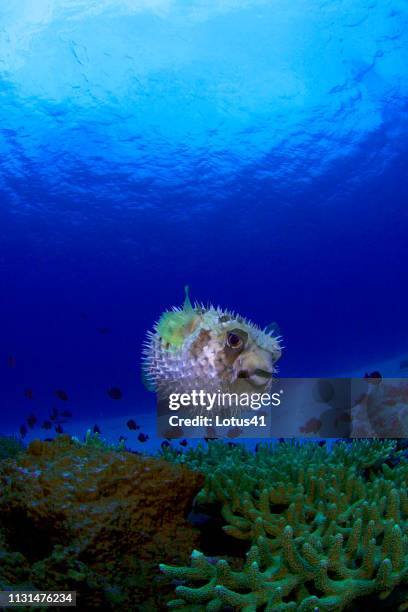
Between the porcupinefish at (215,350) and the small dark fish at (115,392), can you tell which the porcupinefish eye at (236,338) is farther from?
the small dark fish at (115,392)

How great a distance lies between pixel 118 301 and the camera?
68.4 metres

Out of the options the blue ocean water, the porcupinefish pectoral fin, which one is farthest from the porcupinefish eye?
the blue ocean water

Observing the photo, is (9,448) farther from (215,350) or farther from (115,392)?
(215,350)

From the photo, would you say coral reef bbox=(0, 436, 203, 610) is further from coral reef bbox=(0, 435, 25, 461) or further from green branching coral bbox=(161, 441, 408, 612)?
coral reef bbox=(0, 435, 25, 461)

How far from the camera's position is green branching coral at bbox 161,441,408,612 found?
109 inches

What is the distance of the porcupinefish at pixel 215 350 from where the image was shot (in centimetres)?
221

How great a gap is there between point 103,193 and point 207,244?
48.2 ft

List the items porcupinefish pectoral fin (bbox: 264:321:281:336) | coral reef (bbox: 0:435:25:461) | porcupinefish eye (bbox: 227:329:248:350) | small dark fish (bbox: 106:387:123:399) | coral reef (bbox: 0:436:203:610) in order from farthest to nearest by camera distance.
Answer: small dark fish (bbox: 106:387:123:399) < coral reef (bbox: 0:435:25:461) < coral reef (bbox: 0:436:203:610) < porcupinefish pectoral fin (bbox: 264:321:281:336) < porcupinefish eye (bbox: 227:329:248:350)

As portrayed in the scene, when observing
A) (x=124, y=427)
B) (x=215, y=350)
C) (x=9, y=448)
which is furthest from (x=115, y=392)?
(x=124, y=427)

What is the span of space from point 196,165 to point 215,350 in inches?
1457

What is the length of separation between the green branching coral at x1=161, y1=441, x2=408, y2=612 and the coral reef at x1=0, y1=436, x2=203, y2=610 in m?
0.28

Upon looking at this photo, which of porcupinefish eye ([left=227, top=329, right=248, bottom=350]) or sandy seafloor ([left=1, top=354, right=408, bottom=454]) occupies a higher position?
sandy seafloor ([left=1, top=354, right=408, bottom=454])

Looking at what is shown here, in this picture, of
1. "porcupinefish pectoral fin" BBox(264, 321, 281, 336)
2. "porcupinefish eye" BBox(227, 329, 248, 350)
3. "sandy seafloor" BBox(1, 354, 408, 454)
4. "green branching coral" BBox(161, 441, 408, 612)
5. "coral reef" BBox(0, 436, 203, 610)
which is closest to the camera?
"porcupinefish eye" BBox(227, 329, 248, 350)

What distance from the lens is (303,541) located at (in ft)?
10.1
